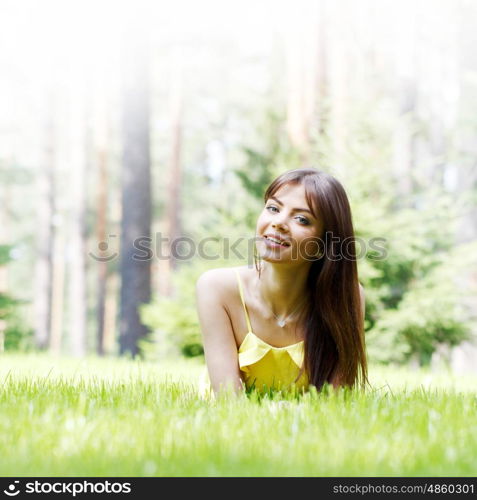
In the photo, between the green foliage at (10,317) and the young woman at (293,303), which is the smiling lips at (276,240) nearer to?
the young woman at (293,303)

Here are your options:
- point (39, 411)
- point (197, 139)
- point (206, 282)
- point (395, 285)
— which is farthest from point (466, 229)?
point (197, 139)

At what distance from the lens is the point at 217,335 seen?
3.61m

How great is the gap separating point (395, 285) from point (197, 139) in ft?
88.6

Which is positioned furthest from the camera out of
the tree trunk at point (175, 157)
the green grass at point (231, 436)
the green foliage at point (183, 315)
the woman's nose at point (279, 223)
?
the tree trunk at point (175, 157)

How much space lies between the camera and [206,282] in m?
3.70

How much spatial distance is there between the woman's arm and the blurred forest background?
518 centimetres

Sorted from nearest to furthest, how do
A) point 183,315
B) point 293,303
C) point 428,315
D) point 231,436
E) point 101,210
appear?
1. point 231,436
2. point 293,303
3. point 428,315
4. point 183,315
5. point 101,210

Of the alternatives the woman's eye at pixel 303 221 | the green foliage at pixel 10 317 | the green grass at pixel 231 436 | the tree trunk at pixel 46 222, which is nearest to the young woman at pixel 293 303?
the woman's eye at pixel 303 221

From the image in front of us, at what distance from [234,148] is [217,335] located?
37.6 ft

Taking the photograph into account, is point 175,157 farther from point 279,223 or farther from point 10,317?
point 279,223

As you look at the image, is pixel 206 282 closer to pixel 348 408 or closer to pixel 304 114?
pixel 348 408

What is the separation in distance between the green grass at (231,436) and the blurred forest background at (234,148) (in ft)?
18.8

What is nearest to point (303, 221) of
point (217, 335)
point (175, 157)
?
point (217, 335)

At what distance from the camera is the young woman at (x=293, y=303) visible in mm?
3521
